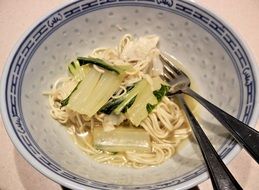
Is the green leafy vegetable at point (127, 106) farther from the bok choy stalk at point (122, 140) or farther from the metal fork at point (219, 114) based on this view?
the metal fork at point (219, 114)

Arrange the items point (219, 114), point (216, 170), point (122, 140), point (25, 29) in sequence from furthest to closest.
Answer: point (25, 29)
point (122, 140)
point (219, 114)
point (216, 170)

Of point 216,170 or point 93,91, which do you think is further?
point 93,91

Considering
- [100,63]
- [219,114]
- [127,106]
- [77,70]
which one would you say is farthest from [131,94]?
[219,114]

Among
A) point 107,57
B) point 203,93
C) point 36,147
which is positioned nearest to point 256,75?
point 203,93

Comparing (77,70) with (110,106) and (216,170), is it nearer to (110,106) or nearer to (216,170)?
(110,106)

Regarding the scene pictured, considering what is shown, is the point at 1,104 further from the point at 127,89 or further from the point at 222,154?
the point at 222,154

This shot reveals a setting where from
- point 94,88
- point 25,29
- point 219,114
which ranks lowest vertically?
point 219,114
